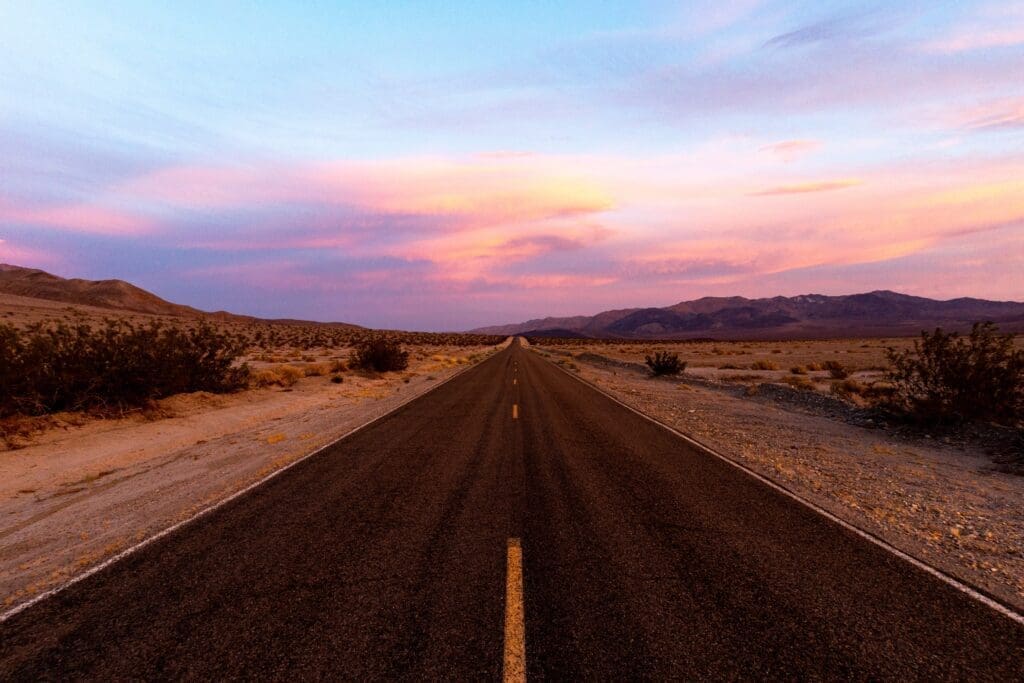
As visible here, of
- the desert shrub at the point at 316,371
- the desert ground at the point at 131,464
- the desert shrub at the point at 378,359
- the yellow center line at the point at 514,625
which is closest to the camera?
the yellow center line at the point at 514,625

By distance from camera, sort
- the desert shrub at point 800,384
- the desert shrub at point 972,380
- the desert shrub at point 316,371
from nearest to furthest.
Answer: the desert shrub at point 972,380
the desert shrub at point 800,384
the desert shrub at point 316,371

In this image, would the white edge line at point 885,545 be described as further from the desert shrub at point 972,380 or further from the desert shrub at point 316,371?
the desert shrub at point 316,371

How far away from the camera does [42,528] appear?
20.5ft

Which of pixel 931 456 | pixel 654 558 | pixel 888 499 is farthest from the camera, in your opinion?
pixel 931 456

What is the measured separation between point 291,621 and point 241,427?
11725 mm

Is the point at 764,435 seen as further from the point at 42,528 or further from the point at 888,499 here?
the point at 42,528

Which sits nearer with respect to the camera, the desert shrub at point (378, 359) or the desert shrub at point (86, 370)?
the desert shrub at point (86, 370)

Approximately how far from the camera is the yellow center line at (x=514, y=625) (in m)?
3.16

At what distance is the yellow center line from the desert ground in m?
4.31

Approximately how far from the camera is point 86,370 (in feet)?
43.9

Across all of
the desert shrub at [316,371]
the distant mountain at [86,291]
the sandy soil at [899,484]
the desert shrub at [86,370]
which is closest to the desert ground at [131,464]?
the desert shrub at [86,370]

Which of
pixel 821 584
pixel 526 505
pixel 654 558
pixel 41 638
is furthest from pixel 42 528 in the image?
pixel 821 584

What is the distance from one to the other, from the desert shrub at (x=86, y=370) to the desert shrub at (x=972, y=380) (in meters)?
21.0

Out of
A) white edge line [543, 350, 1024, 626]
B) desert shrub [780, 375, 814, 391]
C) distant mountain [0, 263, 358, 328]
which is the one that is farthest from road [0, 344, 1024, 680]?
distant mountain [0, 263, 358, 328]
